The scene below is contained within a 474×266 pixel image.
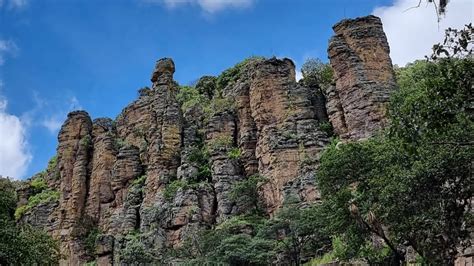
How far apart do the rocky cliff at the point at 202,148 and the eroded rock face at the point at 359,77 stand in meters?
0.08

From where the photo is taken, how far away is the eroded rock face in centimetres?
3725

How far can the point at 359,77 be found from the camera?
38344 millimetres

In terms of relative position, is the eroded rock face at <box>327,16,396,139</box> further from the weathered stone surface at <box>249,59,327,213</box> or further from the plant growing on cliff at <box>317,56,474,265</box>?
the plant growing on cliff at <box>317,56,474,265</box>

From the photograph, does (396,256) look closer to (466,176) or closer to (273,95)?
(466,176)

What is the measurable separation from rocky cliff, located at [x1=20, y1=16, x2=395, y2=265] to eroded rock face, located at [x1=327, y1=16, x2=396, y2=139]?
0.25 feet

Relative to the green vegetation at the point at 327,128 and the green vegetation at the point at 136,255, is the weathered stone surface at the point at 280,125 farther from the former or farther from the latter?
the green vegetation at the point at 136,255

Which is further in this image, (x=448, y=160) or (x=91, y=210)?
(x=91, y=210)

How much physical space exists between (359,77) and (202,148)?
1572 centimetres

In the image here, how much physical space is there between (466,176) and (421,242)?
326 cm

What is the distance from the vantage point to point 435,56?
11.6 metres

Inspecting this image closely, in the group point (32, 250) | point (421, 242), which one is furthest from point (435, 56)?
point (32, 250)

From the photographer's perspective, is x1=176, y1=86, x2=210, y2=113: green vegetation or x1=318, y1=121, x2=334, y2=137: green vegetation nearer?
x1=318, y1=121, x2=334, y2=137: green vegetation

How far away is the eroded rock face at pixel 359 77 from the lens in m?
37.2

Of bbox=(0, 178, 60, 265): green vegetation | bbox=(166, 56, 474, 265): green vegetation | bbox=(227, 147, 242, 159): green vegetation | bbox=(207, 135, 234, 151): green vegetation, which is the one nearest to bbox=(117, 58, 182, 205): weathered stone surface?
bbox=(207, 135, 234, 151): green vegetation
